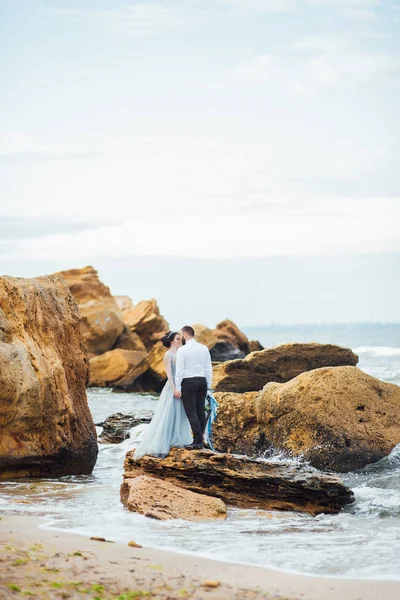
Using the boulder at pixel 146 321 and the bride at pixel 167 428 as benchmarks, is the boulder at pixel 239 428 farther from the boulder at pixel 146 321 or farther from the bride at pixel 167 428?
the boulder at pixel 146 321

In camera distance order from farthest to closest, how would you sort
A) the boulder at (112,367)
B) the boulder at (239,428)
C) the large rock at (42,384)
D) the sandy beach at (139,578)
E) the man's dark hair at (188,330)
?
the boulder at (112,367), the boulder at (239,428), the large rock at (42,384), the man's dark hair at (188,330), the sandy beach at (139,578)

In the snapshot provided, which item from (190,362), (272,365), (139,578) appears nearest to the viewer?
(139,578)

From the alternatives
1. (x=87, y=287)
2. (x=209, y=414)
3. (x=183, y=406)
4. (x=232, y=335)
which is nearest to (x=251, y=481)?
(x=209, y=414)

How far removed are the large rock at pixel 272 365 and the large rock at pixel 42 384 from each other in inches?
280

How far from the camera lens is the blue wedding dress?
11719mm

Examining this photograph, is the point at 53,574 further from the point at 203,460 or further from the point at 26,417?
the point at 26,417

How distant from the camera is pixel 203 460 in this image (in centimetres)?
1129

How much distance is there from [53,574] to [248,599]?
61.5 inches

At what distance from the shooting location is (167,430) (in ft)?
38.6

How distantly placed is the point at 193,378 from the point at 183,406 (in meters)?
0.49

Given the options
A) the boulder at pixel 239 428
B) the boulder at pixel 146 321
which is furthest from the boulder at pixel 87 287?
the boulder at pixel 239 428

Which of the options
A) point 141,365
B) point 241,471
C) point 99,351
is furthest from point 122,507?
point 99,351

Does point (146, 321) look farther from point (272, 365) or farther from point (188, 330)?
point (188, 330)

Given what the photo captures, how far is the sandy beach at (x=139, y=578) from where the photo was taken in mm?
6285
